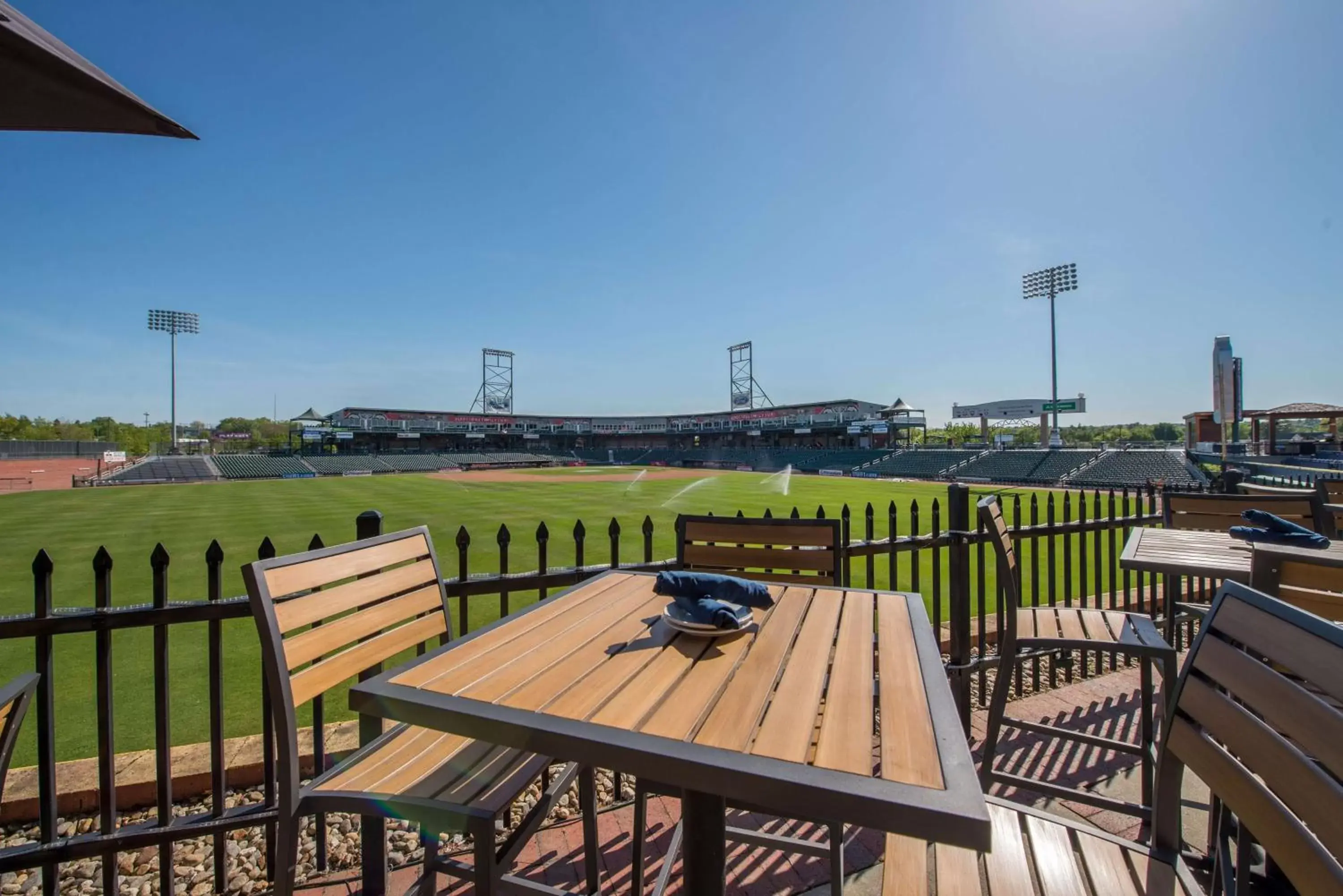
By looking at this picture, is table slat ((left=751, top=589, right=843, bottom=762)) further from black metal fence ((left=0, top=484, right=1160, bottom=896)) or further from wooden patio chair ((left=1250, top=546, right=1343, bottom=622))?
wooden patio chair ((left=1250, top=546, right=1343, bottom=622))

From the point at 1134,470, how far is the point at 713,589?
36.8m

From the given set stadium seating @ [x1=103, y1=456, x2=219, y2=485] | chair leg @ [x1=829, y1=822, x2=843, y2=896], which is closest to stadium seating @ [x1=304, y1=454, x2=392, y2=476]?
stadium seating @ [x1=103, y1=456, x2=219, y2=485]

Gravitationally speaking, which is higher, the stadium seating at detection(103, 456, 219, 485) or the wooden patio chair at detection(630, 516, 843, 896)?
the wooden patio chair at detection(630, 516, 843, 896)

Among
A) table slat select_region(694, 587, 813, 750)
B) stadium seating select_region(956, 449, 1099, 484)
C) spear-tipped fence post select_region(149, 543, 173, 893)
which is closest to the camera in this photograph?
table slat select_region(694, 587, 813, 750)

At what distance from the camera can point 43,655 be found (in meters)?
1.96

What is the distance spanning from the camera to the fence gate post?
125 inches

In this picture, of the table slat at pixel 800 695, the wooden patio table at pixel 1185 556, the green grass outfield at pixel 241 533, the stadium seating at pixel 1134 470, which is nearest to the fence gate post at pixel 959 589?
the wooden patio table at pixel 1185 556

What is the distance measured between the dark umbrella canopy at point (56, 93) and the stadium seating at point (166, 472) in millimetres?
39047

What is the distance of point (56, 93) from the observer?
5.78 ft

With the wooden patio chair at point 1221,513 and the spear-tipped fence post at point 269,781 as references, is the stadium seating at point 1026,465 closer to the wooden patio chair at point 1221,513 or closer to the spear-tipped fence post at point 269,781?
the wooden patio chair at point 1221,513

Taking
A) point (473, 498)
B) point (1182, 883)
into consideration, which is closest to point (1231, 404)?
point (1182, 883)

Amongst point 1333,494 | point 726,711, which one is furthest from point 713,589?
point 1333,494

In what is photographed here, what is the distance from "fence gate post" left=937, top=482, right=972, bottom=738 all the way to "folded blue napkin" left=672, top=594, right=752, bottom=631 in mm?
2014

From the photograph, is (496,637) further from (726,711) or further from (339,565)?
(726,711)
